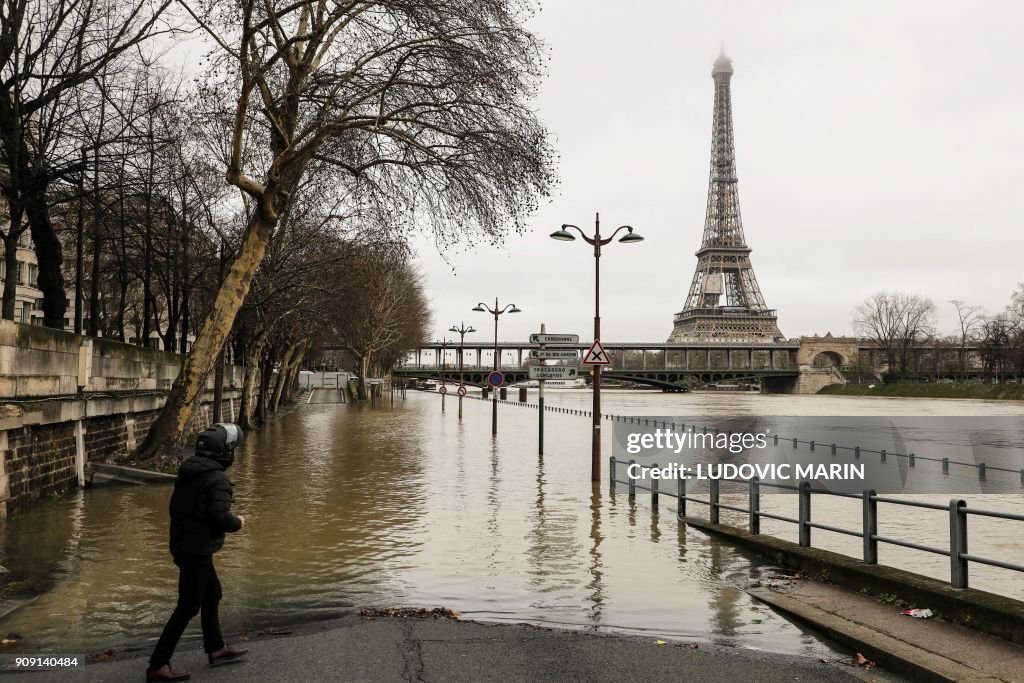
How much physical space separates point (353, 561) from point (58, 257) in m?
13.7

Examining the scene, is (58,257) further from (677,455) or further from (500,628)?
(677,455)

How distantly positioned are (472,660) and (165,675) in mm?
2098

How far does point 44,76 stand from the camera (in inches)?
651

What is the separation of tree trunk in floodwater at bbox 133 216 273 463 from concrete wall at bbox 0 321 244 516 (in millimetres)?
1007

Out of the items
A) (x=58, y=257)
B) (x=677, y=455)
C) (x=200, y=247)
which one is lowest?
(x=677, y=455)

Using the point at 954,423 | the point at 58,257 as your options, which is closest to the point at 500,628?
the point at 58,257

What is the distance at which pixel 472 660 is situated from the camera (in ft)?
21.7

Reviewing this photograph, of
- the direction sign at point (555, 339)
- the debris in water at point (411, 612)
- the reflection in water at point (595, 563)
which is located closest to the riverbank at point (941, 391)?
the direction sign at point (555, 339)

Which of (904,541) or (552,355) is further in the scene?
(552,355)

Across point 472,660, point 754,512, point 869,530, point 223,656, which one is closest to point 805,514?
point 869,530

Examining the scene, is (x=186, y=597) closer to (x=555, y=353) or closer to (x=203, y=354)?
(x=203, y=354)

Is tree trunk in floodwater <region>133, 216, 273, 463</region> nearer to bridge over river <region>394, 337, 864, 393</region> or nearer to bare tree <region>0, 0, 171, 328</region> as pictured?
bare tree <region>0, 0, 171, 328</region>

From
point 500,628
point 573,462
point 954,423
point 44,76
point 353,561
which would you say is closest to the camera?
point 500,628

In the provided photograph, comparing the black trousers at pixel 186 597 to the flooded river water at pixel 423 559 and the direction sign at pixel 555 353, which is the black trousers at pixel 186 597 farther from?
the direction sign at pixel 555 353
